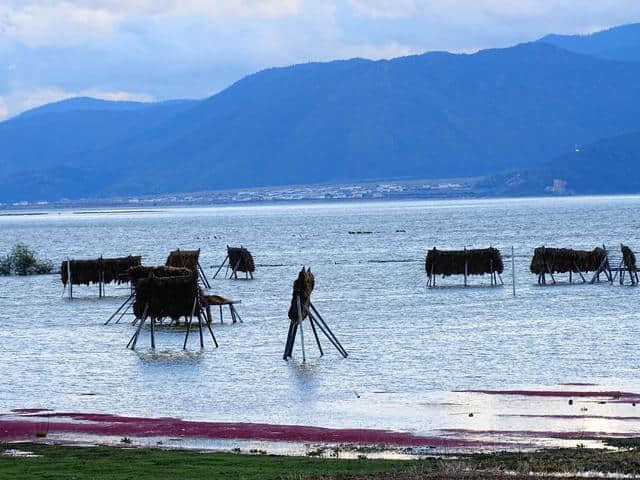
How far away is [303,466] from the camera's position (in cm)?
2267

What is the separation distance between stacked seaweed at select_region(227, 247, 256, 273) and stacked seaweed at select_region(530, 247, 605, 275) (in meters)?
18.7

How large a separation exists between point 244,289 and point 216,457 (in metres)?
51.8

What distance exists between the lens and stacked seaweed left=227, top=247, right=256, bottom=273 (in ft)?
277

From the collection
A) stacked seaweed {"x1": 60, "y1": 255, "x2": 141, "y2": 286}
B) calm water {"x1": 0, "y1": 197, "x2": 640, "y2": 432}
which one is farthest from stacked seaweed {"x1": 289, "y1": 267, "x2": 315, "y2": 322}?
stacked seaweed {"x1": 60, "y1": 255, "x2": 141, "y2": 286}

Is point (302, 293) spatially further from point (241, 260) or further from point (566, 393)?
point (241, 260)

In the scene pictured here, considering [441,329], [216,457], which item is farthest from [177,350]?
[216,457]

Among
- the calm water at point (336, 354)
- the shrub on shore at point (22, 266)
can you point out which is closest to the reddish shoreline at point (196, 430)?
the calm water at point (336, 354)

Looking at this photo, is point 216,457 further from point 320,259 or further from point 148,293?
point 320,259

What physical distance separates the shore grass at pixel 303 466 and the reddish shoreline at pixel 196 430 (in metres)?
2.67

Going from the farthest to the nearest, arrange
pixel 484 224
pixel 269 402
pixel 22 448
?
1. pixel 484 224
2. pixel 269 402
3. pixel 22 448

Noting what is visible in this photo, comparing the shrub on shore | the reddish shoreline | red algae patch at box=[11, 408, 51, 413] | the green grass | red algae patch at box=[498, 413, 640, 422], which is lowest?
red algae patch at box=[11, 408, 51, 413]

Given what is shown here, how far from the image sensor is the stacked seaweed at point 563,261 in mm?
74000

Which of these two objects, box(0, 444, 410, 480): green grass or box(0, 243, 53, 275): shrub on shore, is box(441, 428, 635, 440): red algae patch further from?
box(0, 243, 53, 275): shrub on shore

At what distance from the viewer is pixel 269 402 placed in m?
33.5
